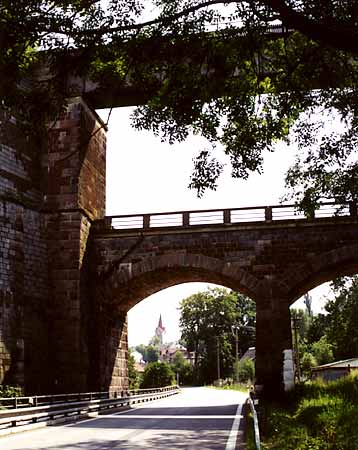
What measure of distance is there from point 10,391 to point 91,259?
721 cm

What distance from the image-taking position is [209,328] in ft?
268

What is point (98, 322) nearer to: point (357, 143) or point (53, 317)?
point (53, 317)

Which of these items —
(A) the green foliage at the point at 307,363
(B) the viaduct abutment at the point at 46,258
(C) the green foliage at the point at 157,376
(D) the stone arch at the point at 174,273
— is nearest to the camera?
(B) the viaduct abutment at the point at 46,258

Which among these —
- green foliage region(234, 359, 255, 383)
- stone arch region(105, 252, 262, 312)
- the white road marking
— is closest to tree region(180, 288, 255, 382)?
green foliage region(234, 359, 255, 383)

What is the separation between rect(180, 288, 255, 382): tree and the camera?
80.5 metres

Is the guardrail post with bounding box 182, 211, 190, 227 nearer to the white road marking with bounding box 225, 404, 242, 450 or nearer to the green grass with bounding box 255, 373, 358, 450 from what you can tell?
the white road marking with bounding box 225, 404, 242, 450

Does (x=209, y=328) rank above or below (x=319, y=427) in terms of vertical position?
above

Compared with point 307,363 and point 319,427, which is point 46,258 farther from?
point 307,363

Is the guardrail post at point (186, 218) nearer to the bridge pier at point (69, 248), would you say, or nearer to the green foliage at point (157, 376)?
the bridge pier at point (69, 248)

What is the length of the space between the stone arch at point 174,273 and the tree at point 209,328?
54.7 m

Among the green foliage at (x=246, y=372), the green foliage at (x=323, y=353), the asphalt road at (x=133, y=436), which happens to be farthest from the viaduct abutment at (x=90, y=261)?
the green foliage at (x=246, y=372)

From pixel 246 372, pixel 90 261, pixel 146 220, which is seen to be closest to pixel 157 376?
pixel 246 372

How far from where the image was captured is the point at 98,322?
25.6m

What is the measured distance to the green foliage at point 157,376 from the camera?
180ft
